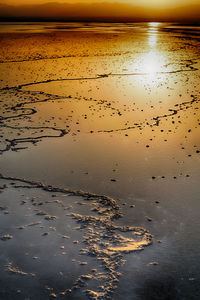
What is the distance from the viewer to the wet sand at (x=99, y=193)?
8.32 ft

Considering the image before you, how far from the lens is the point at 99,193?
372 cm

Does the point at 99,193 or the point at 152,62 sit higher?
the point at 152,62

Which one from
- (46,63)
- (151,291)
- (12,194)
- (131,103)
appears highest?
(46,63)

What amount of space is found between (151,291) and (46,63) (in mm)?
11462

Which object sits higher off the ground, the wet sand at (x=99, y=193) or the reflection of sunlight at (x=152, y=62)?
the reflection of sunlight at (x=152, y=62)

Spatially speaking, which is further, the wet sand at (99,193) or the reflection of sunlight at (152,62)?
the reflection of sunlight at (152,62)

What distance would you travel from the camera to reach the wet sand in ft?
8.32

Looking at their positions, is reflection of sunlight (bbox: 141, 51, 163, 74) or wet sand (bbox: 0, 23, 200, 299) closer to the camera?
wet sand (bbox: 0, 23, 200, 299)

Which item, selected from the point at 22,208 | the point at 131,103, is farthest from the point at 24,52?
the point at 22,208

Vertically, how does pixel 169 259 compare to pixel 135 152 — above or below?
below

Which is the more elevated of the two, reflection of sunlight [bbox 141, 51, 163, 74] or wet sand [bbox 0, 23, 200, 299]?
reflection of sunlight [bbox 141, 51, 163, 74]

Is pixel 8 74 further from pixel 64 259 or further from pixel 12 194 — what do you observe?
pixel 64 259

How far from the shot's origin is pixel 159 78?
10.1 m

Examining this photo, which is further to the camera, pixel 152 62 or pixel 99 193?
pixel 152 62
